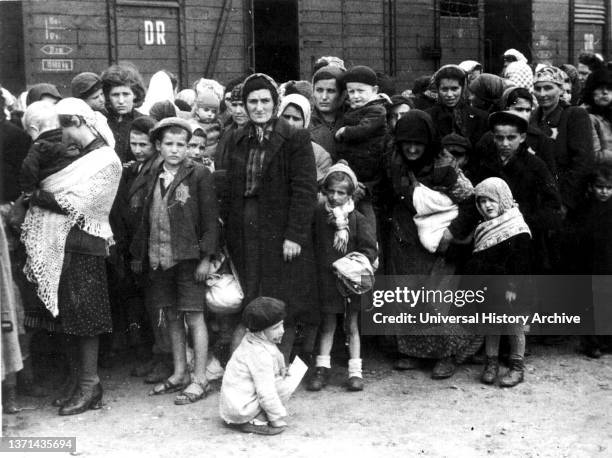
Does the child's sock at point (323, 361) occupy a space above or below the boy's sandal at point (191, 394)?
above

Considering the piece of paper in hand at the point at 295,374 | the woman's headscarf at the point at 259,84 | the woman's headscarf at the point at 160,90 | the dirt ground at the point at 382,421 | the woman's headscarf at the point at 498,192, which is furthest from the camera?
the woman's headscarf at the point at 160,90

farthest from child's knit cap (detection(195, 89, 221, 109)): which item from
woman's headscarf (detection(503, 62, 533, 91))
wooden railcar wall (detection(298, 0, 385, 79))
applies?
wooden railcar wall (detection(298, 0, 385, 79))

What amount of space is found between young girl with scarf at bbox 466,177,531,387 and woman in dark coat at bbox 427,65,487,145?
0.76m

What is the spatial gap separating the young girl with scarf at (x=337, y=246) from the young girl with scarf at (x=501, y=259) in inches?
25.8

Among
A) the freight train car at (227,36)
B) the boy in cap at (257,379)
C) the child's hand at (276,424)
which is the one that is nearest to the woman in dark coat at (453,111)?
the boy in cap at (257,379)

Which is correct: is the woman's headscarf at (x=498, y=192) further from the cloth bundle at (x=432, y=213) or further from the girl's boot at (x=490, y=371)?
the girl's boot at (x=490, y=371)

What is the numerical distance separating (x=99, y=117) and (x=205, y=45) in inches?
191

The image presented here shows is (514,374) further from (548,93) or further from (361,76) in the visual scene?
(548,93)

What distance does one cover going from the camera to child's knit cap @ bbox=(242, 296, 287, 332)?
371 cm

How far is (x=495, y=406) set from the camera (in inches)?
162

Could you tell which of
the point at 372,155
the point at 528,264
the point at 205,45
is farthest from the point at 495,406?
the point at 205,45

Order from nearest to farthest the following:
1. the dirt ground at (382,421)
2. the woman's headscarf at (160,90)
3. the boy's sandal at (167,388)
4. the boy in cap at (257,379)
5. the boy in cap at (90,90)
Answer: the dirt ground at (382,421) < the boy in cap at (257,379) < the boy's sandal at (167,388) < the boy in cap at (90,90) < the woman's headscarf at (160,90)

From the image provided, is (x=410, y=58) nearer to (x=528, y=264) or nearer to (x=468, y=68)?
(x=468, y=68)

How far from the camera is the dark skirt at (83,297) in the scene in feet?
12.9
